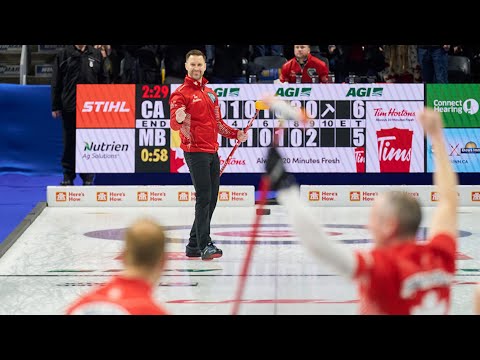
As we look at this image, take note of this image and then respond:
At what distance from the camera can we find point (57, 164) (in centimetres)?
1822

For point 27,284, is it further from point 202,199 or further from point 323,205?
point 323,205

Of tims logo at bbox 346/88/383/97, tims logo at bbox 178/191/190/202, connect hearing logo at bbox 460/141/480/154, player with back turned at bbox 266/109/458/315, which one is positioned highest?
tims logo at bbox 346/88/383/97

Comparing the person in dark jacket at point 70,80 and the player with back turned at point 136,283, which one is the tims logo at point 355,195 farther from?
the player with back turned at point 136,283

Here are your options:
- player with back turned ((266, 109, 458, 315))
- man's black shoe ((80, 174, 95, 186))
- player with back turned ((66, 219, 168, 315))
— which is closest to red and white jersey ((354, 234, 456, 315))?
player with back turned ((266, 109, 458, 315))

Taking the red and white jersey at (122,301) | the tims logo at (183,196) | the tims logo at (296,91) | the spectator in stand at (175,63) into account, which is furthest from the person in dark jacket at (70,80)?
the red and white jersey at (122,301)

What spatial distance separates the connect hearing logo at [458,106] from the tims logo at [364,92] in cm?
95

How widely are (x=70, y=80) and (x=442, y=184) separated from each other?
40.7 feet

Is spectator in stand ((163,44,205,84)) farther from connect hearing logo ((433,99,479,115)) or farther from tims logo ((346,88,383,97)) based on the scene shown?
connect hearing logo ((433,99,479,115))

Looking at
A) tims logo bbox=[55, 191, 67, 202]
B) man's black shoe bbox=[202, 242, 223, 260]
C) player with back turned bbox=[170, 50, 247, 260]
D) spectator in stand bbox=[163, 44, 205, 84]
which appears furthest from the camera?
spectator in stand bbox=[163, 44, 205, 84]

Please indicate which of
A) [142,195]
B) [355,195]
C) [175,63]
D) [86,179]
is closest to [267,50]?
[175,63]

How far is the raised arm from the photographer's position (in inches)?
160

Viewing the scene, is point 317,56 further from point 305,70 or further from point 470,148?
point 470,148

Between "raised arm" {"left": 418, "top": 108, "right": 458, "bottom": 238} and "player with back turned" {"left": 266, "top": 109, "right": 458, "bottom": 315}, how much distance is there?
105 millimetres
